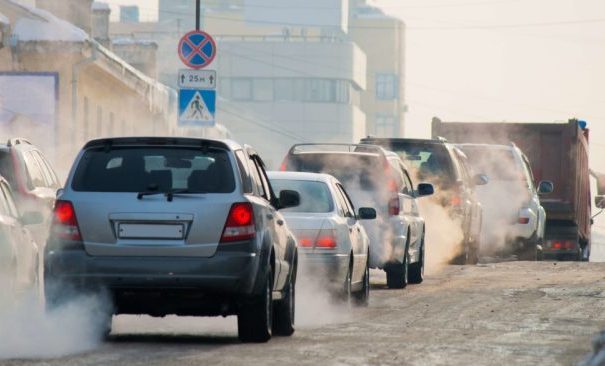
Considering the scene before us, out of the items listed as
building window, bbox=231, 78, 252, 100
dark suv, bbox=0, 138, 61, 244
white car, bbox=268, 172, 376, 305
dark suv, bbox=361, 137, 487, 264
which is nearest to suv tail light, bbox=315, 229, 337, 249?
white car, bbox=268, 172, 376, 305

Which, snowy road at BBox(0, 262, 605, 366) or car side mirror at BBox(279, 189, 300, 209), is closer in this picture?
snowy road at BBox(0, 262, 605, 366)

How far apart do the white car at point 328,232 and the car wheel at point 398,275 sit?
10.8 ft

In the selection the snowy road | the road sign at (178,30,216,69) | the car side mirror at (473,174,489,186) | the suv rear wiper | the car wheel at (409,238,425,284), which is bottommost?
the car wheel at (409,238,425,284)

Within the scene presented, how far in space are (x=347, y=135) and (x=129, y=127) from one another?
317 ft

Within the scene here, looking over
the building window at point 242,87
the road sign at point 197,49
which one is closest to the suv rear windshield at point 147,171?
the road sign at point 197,49

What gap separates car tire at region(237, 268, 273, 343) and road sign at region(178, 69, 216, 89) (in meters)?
15.7

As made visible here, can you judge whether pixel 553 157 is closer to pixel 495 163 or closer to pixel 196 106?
pixel 495 163

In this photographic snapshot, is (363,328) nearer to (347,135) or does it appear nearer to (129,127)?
(129,127)

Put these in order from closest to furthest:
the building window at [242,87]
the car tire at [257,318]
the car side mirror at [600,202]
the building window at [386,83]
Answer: the car tire at [257,318]
the car side mirror at [600,202]
the building window at [242,87]
the building window at [386,83]

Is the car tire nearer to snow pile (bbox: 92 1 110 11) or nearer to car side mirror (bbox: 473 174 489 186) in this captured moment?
car side mirror (bbox: 473 174 489 186)

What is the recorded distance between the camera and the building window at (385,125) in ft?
637

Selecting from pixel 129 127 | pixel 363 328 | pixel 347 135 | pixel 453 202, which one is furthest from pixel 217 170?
pixel 347 135

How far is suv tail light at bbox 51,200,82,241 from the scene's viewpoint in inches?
530

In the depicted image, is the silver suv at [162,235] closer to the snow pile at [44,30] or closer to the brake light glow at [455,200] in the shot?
the brake light glow at [455,200]
